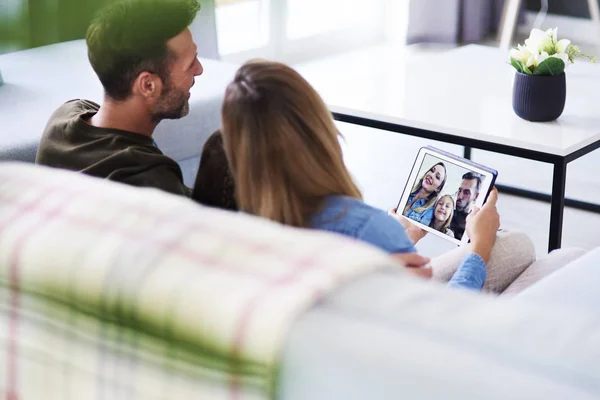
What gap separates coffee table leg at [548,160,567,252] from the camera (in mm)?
2637

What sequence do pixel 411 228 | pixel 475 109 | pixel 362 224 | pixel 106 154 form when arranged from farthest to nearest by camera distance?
pixel 475 109 < pixel 411 228 < pixel 106 154 < pixel 362 224

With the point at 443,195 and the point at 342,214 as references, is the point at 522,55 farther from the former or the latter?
the point at 342,214

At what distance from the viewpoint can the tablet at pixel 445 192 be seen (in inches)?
Result: 87.0

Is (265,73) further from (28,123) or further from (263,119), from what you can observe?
(28,123)

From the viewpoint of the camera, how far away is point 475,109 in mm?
3031

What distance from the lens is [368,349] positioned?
808mm

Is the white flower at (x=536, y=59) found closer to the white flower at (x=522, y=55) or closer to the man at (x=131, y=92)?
the white flower at (x=522, y=55)

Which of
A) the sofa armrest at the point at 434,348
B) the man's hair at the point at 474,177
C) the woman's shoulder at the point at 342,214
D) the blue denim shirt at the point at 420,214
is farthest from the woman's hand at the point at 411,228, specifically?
the sofa armrest at the point at 434,348

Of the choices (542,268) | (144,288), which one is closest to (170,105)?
(542,268)

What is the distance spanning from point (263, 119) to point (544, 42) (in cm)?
180

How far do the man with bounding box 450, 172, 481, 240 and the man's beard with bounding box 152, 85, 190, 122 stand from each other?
0.64m

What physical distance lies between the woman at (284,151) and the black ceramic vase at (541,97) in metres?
1.62

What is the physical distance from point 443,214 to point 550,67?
2.73 ft

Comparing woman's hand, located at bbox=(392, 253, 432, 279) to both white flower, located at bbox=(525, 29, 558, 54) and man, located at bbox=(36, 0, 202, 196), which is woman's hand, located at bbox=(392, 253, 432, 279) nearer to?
man, located at bbox=(36, 0, 202, 196)
